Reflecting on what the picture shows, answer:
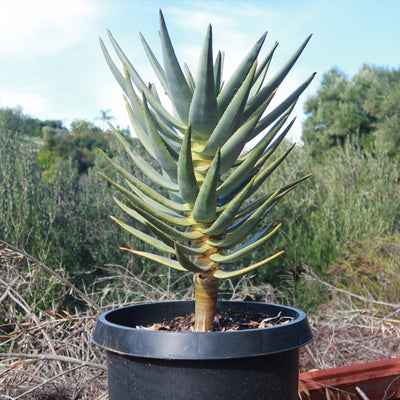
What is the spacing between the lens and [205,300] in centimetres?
109

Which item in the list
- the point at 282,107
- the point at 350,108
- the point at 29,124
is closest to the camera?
the point at 282,107

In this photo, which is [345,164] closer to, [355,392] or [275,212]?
[275,212]

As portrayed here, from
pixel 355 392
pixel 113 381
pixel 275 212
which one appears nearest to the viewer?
pixel 113 381

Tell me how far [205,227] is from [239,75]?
386 millimetres

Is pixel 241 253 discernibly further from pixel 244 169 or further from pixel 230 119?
pixel 230 119

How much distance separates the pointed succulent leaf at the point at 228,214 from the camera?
96cm

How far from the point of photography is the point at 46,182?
487 cm

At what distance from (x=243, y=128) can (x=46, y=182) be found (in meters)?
4.33

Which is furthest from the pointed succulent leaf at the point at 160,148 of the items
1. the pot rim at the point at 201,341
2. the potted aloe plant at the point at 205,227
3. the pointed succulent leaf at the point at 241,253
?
the pot rim at the point at 201,341

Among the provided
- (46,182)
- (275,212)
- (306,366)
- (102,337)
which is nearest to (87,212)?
(46,182)

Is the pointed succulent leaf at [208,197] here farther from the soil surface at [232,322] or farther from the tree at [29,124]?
the tree at [29,124]

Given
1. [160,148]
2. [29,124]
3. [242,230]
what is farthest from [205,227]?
[29,124]

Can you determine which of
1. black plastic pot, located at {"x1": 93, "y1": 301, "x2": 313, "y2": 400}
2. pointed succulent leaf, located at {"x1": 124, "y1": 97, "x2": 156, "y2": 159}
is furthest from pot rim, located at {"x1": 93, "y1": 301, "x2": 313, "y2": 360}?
pointed succulent leaf, located at {"x1": 124, "y1": 97, "x2": 156, "y2": 159}

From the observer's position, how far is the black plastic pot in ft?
3.02
